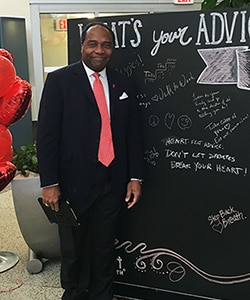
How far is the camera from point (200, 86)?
1945 mm

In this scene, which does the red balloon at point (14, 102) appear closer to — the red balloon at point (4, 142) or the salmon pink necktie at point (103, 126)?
the red balloon at point (4, 142)

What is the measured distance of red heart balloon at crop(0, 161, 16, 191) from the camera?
2486 millimetres

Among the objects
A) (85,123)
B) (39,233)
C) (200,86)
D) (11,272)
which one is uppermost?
(200,86)

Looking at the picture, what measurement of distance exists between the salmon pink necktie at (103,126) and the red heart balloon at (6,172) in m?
0.83

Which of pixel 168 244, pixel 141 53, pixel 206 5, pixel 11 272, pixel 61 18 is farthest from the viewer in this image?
pixel 61 18

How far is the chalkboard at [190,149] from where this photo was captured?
6.21 feet

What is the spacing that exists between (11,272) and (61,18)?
3.80m

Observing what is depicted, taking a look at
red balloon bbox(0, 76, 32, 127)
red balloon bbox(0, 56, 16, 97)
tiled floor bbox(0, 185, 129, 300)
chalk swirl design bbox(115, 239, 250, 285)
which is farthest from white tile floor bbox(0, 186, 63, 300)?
red balloon bbox(0, 56, 16, 97)

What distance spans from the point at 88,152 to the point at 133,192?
32cm

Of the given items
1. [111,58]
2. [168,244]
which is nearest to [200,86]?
[111,58]

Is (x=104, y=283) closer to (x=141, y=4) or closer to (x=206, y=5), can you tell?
(x=206, y=5)

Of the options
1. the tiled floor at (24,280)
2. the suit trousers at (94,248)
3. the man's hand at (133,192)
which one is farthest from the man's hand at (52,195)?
the tiled floor at (24,280)

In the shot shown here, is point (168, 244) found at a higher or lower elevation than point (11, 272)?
higher

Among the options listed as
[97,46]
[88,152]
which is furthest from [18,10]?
[88,152]
